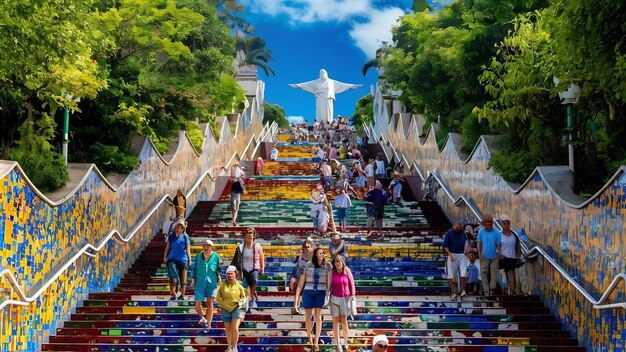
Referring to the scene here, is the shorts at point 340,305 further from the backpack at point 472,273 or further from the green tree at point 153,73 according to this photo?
the green tree at point 153,73

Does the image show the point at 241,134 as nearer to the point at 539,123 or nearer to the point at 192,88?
the point at 192,88

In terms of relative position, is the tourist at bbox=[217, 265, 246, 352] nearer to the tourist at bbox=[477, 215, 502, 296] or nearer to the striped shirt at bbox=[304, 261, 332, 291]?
the striped shirt at bbox=[304, 261, 332, 291]

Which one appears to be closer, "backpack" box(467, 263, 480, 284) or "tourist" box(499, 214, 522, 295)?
"tourist" box(499, 214, 522, 295)

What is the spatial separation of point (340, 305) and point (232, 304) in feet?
4.49

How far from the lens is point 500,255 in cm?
1576

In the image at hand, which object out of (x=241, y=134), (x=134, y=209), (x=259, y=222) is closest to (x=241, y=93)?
(x=241, y=134)

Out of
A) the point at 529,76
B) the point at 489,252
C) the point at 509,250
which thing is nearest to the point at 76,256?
the point at 489,252

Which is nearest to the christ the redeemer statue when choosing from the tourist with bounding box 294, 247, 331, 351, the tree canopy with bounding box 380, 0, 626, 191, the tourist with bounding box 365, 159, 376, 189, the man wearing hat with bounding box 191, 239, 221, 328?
the tree canopy with bounding box 380, 0, 626, 191

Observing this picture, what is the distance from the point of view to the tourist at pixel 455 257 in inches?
623

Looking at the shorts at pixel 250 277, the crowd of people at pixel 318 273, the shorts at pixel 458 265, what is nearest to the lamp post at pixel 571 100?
the crowd of people at pixel 318 273

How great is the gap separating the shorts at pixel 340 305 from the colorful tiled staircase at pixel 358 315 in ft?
2.05

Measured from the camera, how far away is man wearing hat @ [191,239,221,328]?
13.7 m

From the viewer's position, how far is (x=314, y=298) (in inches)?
516

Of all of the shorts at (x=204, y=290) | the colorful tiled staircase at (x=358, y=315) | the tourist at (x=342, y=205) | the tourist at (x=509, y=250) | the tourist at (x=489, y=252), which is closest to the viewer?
the colorful tiled staircase at (x=358, y=315)
